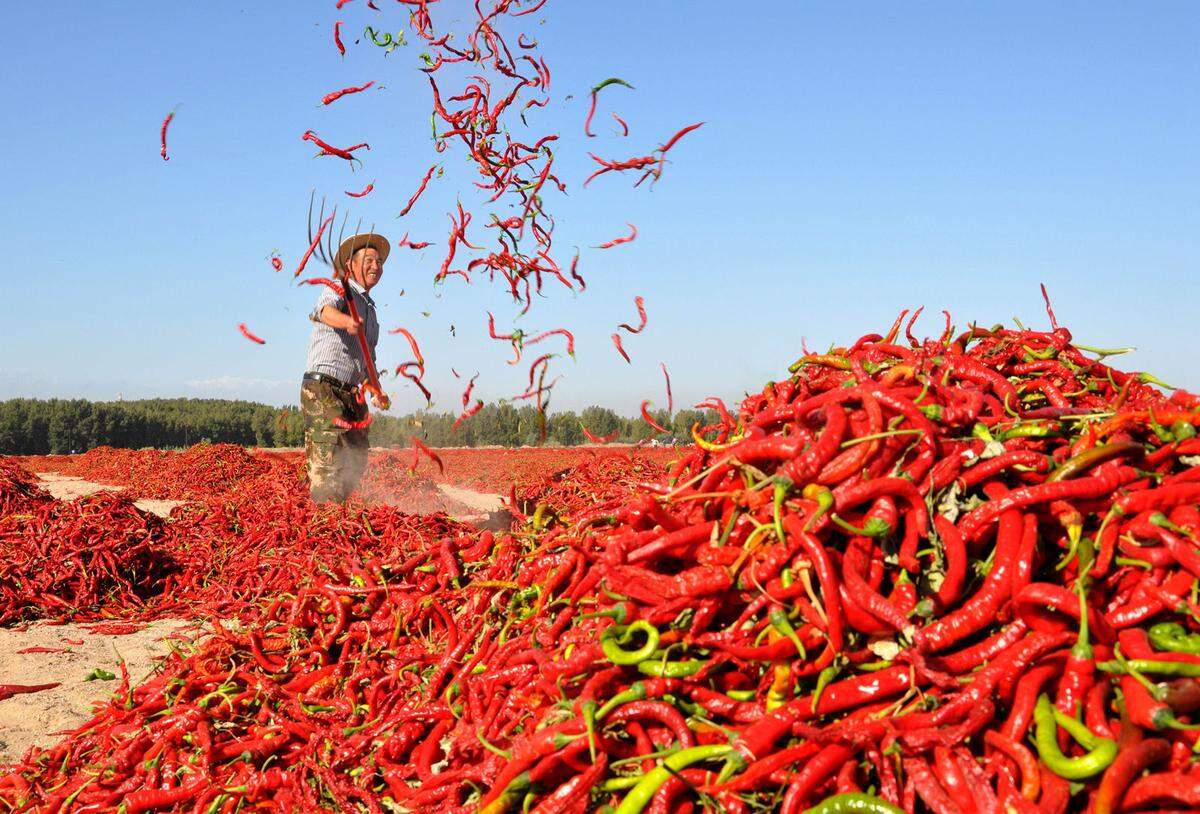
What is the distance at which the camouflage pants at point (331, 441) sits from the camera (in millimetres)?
7824

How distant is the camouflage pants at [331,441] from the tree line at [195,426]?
9.59m

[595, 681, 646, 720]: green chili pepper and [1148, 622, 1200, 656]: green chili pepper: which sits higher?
[1148, 622, 1200, 656]: green chili pepper

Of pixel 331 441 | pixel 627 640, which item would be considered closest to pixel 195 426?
pixel 331 441

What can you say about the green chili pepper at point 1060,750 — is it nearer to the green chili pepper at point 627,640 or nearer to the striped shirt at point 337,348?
the green chili pepper at point 627,640

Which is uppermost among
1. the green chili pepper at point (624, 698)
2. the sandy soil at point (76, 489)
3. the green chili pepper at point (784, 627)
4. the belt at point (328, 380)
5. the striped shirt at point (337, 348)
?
the striped shirt at point (337, 348)

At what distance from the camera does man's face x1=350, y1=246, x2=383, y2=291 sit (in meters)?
7.87

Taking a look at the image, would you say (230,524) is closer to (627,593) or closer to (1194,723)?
(627,593)

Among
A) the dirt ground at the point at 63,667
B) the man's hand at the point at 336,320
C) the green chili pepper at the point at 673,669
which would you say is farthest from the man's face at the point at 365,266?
the green chili pepper at the point at 673,669

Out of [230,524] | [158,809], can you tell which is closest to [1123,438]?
[158,809]

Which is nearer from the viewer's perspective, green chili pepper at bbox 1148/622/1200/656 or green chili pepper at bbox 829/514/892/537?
green chili pepper at bbox 1148/622/1200/656

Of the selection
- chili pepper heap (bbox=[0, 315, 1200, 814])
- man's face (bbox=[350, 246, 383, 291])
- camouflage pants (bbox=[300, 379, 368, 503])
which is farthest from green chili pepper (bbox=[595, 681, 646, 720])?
man's face (bbox=[350, 246, 383, 291])

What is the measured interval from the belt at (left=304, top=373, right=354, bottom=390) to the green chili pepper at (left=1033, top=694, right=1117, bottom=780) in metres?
6.70

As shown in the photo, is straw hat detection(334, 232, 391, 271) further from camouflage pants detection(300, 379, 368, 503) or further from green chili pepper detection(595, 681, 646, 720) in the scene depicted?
green chili pepper detection(595, 681, 646, 720)

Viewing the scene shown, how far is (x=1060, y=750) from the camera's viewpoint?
8.07 feet
